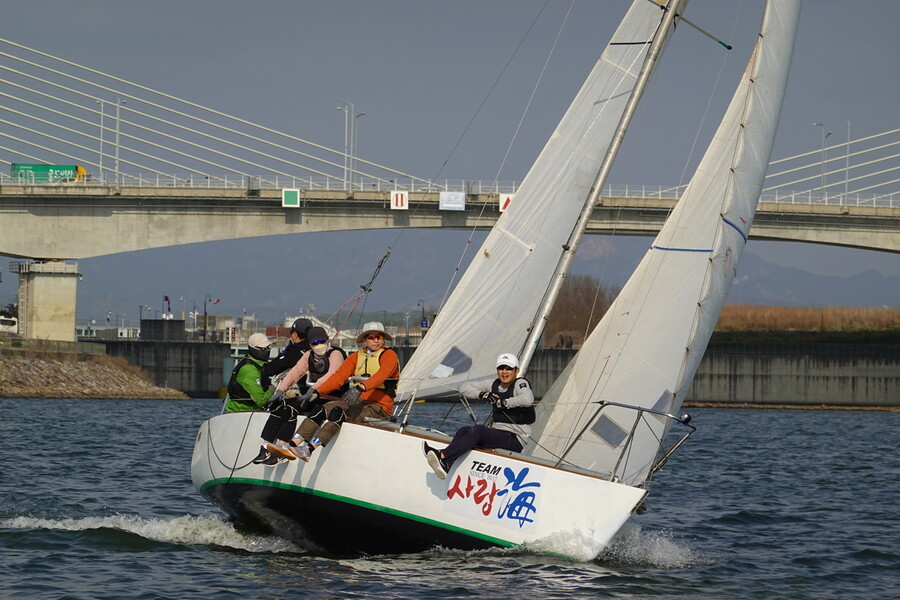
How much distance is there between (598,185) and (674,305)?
62.0 inches

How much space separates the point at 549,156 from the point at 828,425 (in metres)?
29.8

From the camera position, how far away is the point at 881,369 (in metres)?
58.3

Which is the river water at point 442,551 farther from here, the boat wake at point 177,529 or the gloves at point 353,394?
the gloves at point 353,394

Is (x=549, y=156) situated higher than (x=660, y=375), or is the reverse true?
(x=549, y=156)

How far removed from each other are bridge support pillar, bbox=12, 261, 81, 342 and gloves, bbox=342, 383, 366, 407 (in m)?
40.5

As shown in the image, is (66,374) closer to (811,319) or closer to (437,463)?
(437,463)

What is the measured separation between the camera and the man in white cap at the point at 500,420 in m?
10.7

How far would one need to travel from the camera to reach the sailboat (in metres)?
10.6

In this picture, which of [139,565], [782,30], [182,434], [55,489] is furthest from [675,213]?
[182,434]

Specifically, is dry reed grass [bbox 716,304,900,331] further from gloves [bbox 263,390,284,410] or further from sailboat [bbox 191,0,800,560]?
gloves [bbox 263,390,284,410]

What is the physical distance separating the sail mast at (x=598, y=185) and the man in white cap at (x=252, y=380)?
281cm

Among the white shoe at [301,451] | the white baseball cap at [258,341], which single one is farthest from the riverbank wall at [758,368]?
the white shoe at [301,451]

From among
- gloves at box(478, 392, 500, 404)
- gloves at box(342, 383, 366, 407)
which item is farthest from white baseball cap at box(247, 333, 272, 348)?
gloves at box(478, 392, 500, 404)

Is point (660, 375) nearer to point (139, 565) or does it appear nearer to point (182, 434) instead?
point (139, 565)
